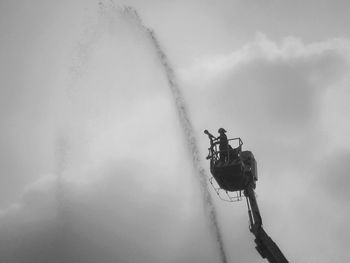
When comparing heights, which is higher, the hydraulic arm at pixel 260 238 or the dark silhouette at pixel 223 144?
the dark silhouette at pixel 223 144

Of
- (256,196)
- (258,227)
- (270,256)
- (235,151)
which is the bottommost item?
(270,256)

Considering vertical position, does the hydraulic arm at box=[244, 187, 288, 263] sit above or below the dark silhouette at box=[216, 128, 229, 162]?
below

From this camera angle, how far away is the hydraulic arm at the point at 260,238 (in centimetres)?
1800

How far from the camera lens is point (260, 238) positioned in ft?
61.6

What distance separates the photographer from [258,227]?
62.5 ft

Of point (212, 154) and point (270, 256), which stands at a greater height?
point (212, 154)

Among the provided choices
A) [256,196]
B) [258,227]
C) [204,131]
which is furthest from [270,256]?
[204,131]

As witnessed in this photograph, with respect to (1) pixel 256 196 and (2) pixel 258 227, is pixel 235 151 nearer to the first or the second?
(1) pixel 256 196

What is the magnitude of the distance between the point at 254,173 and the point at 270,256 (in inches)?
168

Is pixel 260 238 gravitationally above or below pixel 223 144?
below

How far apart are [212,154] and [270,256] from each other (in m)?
5.46

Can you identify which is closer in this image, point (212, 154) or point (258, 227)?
point (258, 227)

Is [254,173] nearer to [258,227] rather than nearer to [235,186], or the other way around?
[235,186]

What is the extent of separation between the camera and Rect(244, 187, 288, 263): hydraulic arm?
18.0 meters
